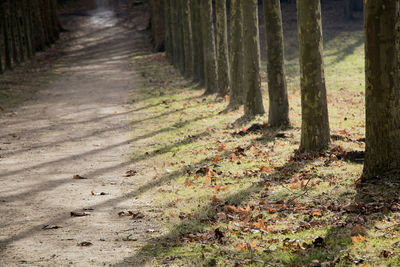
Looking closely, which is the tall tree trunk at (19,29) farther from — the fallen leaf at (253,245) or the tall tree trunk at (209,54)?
the fallen leaf at (253,245)

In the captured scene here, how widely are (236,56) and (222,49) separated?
2.02 m

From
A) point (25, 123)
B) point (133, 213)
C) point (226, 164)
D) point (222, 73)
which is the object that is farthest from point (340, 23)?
point (133, 213)

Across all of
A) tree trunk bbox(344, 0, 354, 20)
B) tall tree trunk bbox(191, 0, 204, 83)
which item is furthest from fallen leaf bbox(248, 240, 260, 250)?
tree trunk bbox(344, 0, 354, 20)

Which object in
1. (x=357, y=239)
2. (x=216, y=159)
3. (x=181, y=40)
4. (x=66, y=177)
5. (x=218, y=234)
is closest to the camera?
(x=357, y=239)

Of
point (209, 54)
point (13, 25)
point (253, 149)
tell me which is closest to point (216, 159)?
point (253, 149)

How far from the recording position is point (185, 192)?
27.8 feet

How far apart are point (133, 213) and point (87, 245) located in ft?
4.27

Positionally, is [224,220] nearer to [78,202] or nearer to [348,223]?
[348,223]

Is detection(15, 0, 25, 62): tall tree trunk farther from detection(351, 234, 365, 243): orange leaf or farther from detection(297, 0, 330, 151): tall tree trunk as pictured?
detection(351, 234, 365, 243): orange leaf

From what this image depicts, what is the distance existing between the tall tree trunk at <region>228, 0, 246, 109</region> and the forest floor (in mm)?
690

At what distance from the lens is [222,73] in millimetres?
18328

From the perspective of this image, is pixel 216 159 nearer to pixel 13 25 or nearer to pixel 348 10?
pixel 13 25

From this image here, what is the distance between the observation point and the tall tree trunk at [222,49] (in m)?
17.0

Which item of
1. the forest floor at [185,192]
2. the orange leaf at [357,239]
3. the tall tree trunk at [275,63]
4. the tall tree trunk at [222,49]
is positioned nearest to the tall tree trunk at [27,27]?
the forest floor at [185,192]
